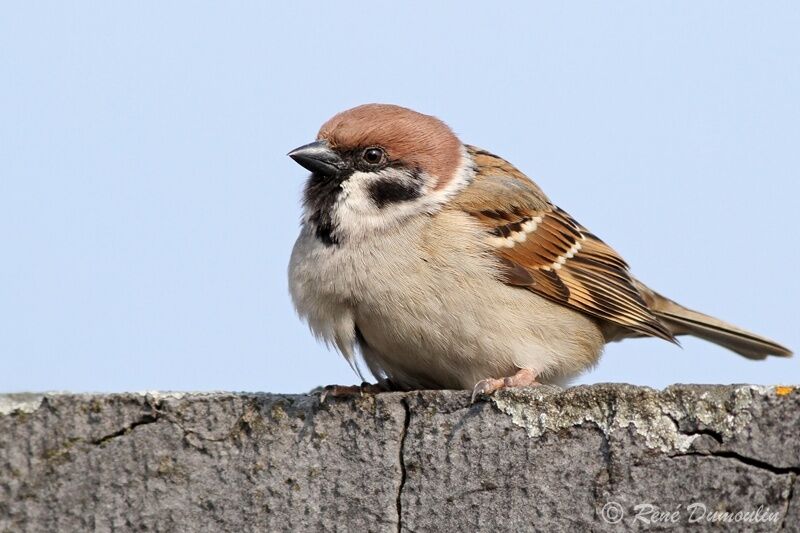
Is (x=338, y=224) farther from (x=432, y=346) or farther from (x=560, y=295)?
(x=560, y=295)

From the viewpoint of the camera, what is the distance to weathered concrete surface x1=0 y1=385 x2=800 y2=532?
2021 millimetres

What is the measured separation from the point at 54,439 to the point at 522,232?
1.91 m

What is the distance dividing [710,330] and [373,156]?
166 cm

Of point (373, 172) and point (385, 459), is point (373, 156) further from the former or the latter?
point (385, 459)

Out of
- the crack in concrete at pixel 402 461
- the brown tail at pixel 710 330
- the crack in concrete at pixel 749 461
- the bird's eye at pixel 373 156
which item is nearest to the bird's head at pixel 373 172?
the bird's eye at pixel 373 156

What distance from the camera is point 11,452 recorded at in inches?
85.0

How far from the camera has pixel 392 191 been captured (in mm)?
3443

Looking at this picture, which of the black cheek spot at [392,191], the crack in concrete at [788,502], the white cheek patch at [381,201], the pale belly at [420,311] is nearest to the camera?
the crack in concrete at [788,502]

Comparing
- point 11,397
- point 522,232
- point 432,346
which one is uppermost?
point 522,232

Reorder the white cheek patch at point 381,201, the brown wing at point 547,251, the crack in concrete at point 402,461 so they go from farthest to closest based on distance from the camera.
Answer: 1. the brown wing at point 547,251
2. the white cheek patch at point 381,201
3. the crack in concrete at point 402,461

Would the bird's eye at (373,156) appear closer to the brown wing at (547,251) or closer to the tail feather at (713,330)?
the brown wing at (547,251)

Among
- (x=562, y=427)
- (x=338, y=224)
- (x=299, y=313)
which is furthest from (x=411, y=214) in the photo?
(x=562, y=427)

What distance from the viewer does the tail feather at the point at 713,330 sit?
428 cm

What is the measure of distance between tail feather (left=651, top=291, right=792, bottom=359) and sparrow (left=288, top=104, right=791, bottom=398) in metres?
0.46
